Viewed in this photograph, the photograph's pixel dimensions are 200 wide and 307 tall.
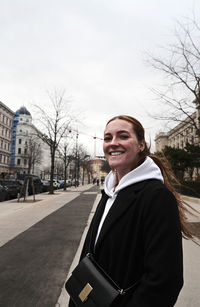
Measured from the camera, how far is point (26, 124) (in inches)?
3019

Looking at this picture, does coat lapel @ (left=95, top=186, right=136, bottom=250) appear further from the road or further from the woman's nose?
the road

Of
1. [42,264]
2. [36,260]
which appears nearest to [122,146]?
[42,264]

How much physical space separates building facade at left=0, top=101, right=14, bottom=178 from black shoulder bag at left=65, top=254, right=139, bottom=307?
58.6 m

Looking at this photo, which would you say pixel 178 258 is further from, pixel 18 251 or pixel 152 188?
pixel 18 251

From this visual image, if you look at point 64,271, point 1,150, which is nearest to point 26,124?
point 1,150

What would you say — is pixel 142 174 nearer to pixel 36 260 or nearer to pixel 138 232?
pixel 138 232

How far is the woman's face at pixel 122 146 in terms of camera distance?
165cm

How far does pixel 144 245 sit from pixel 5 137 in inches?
2535

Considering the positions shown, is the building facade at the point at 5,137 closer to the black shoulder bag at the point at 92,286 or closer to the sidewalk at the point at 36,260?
the sidewalk at the point at 36,260

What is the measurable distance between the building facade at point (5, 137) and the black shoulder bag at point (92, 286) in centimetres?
5856

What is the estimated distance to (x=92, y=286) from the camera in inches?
52.8

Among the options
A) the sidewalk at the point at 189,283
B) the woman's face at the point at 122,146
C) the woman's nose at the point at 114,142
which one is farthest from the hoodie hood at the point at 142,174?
the sidewalk at the point at 189,283

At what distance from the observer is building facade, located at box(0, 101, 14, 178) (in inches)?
2250

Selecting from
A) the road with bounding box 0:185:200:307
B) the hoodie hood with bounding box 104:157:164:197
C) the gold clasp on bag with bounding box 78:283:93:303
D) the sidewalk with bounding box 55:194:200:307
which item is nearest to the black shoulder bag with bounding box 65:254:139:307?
the gold clasp on bag with bounding box 78:283:93:303
